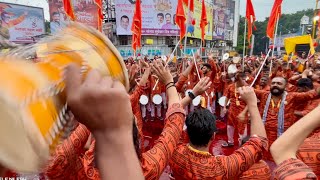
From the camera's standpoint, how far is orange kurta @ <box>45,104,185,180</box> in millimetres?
1488

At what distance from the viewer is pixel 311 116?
4.03 ft

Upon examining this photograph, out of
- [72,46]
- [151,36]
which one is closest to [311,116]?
[72,46]

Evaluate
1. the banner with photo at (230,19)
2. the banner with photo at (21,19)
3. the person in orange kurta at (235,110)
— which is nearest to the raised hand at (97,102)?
the person in orange kurta at (235,110)

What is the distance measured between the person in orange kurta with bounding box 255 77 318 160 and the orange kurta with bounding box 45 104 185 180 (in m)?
2.89

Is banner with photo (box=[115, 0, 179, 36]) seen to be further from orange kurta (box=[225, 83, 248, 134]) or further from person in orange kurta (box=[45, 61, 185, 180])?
person in orange kurta (box=[45, 61, 185, 180])

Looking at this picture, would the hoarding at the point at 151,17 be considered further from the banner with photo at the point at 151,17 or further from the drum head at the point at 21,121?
the drum head at the point at 21,121

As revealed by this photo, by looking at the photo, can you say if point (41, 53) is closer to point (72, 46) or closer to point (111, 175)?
point (72, 46)

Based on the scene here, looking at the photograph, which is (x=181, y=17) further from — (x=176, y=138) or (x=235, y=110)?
(x=176, y=138)

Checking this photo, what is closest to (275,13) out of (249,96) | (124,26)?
(249,96)

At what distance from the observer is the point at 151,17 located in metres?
32.5

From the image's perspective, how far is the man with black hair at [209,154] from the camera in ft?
5.71

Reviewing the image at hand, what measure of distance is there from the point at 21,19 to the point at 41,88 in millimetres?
24728

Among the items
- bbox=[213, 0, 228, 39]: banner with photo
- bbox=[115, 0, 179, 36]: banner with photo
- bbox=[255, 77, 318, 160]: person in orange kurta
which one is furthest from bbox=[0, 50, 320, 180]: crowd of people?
bbox=[213, 0, 228, 39]: banner with photo

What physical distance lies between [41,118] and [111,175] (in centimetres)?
20
